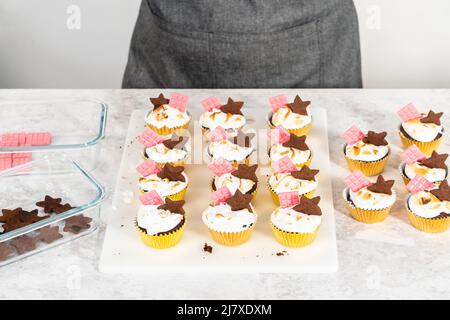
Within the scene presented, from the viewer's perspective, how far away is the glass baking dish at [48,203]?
181cm

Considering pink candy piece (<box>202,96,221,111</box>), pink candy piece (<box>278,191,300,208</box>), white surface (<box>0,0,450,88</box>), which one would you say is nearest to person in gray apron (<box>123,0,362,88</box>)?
pink candy piece (<box>202,96,221,111</box>)

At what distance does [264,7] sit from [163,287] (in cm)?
103

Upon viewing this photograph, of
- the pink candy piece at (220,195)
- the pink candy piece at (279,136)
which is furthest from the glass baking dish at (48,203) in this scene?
the pink candy piece at (279,136)

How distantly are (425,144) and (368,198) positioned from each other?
0.35m

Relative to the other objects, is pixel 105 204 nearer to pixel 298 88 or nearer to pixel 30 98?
pixel 30 98

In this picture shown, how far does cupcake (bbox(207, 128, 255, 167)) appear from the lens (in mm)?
2094

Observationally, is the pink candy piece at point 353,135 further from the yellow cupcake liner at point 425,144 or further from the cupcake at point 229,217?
the cupcake at point 229,217

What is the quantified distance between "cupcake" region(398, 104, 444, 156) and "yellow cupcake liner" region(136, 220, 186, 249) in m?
0.72

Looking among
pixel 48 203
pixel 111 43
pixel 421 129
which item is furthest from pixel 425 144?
pixel 111 43

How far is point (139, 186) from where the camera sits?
6.54 ft

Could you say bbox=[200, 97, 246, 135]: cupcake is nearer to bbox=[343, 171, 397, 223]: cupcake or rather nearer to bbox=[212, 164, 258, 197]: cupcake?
bbox=[212, 164, 258, 197]: cupcake

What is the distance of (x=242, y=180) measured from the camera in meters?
1.96

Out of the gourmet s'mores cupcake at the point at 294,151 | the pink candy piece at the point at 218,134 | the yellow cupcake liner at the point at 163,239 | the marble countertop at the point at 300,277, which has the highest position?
the pink candy piece at the point at 218,134

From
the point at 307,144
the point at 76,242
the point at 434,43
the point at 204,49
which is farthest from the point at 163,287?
the point at 434,43
